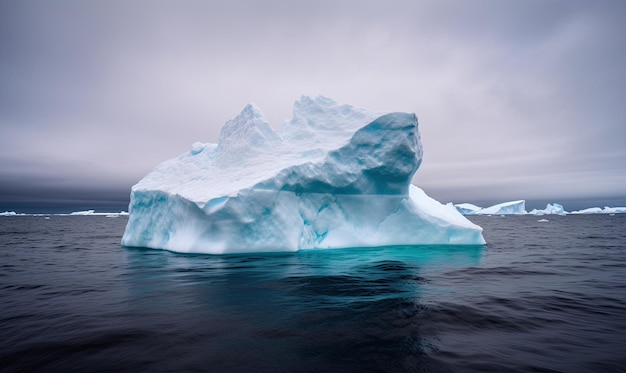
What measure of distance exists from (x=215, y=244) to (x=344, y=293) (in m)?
7.28

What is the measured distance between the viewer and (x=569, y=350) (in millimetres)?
3875

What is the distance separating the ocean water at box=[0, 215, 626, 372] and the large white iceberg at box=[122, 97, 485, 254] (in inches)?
120

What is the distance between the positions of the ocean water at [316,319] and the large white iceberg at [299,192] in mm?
3036

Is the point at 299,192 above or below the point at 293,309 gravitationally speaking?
above

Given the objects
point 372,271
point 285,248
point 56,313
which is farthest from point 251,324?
point 285,248

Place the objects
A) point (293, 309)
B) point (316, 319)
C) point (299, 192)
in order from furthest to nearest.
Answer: point (299, 192) < point (293, 309) < point (316, 319)

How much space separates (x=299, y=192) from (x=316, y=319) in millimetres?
8525

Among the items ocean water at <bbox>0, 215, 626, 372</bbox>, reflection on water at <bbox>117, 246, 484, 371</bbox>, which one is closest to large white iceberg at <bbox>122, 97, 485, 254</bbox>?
reflection on water at <bbox>117, 246, 484, 371</bbox>

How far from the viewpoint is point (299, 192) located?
1328 cm

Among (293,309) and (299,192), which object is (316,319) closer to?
(293,309)

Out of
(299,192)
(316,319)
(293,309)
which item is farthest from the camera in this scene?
(299,192)

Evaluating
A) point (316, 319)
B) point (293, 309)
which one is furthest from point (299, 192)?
point (316, 319)

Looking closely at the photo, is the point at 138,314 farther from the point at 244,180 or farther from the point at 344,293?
the point at 244,180

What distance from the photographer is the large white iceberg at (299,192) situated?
40.1 feet
